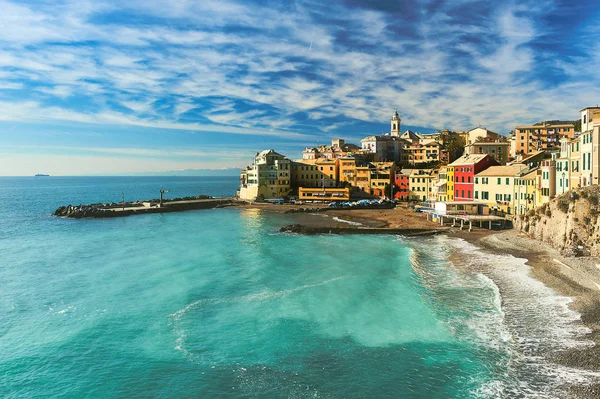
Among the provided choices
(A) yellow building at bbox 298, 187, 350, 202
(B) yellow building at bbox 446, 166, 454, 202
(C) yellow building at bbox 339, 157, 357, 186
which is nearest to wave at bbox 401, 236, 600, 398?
(B) yellow building at bbox 446, 166, 454, 202

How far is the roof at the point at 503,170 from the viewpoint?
2273 inches

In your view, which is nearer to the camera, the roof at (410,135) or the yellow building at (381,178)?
the yellow building at (381,178)

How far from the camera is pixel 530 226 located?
45.7 metres

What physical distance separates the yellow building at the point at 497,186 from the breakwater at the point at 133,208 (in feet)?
184

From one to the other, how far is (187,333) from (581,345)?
19617mm

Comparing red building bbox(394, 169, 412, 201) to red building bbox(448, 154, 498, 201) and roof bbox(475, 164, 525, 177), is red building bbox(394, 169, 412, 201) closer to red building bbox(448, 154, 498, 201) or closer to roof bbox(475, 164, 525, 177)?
red building bbox(448, 154, 498, 201)

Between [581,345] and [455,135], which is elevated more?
[455,135]

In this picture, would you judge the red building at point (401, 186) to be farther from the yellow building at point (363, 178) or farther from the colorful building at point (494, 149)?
the colorful building at point (494, 149)

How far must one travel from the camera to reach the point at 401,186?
299 feet

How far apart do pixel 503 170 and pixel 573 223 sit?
25.8m

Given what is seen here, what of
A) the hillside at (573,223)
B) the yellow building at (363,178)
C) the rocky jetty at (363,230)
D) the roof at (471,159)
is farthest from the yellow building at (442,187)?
the hillside at (573,223)

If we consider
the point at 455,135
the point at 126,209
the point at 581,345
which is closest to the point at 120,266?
the point at 581,345

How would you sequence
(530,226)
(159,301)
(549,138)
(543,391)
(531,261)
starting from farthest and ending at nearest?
(549,138), (530,226), (531,261), (159,301), (543,391)

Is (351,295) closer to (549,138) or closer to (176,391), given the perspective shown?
(176,391)
